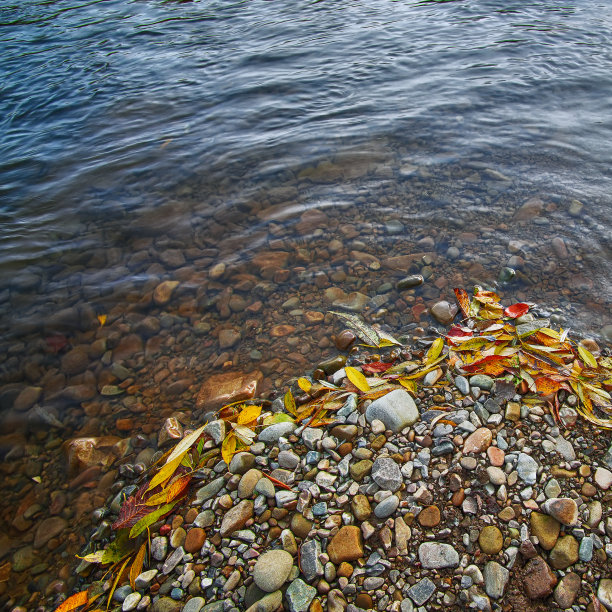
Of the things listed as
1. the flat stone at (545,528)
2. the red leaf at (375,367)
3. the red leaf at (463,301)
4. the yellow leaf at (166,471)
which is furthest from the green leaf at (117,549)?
the red leaf at (463,301)

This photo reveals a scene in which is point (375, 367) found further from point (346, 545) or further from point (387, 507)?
point (346, 545)

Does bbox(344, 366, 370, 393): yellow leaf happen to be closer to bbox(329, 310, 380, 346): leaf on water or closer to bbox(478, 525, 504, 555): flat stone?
bbox(329, 310, 380, 346): leaf on water

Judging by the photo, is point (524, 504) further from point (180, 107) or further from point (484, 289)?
point (180, 107)

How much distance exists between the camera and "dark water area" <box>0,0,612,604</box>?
340 cm

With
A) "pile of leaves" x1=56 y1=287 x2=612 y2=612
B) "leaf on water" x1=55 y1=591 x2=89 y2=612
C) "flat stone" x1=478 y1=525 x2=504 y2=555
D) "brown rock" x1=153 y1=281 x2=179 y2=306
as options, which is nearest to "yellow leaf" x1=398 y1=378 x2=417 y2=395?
"pile of leaves" x1=56 y1=287 x2=612 y2=612

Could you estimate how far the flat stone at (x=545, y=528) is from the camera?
1.85 metres

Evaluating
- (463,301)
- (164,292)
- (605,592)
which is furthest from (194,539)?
(463,301)

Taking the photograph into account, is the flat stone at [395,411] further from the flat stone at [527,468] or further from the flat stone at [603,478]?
the flat stone at [603,478]

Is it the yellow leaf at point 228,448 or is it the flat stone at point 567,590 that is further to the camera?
the yellow leaf at point 228,448

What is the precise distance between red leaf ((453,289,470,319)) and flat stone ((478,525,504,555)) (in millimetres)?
1760

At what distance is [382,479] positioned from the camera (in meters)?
2.17

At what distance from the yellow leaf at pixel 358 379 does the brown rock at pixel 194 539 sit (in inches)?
48.5

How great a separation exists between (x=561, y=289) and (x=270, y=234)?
281cm

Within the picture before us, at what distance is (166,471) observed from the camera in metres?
2.55
